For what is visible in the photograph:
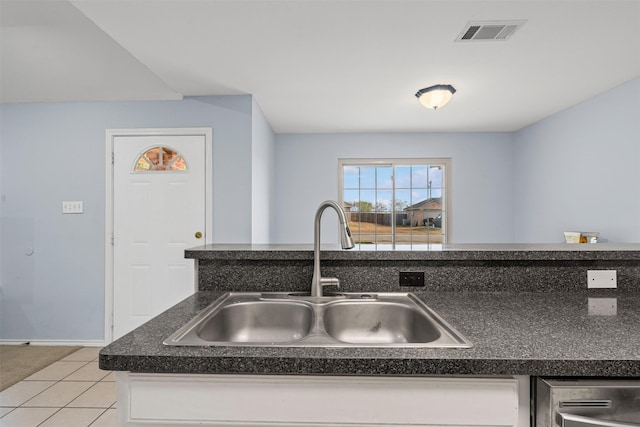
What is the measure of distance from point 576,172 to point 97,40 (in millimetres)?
4574

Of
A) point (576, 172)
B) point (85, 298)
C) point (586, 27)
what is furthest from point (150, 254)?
point (576, 172)

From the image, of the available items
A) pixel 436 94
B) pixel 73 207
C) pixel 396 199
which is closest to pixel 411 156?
pixel 396 199

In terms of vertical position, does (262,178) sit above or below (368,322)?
above

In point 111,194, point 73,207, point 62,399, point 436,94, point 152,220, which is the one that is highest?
point 436,94

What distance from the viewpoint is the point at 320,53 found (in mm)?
2434

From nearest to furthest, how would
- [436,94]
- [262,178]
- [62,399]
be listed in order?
[62,399] < [436,94] < [262,178]

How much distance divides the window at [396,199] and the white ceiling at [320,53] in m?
1.18

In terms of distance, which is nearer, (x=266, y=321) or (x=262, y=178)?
(x=266, y=321)

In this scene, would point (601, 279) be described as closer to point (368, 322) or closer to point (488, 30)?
point (368, 322)

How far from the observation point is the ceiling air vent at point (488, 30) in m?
2.05

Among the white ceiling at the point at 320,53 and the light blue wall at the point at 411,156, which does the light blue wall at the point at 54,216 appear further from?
the light blue wall at the point at 411,156

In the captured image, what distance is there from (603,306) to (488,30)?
1.73 m

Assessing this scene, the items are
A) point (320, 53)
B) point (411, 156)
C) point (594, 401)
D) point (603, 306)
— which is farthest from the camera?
point (411, 156)

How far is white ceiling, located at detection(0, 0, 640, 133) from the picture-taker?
6.38ft
